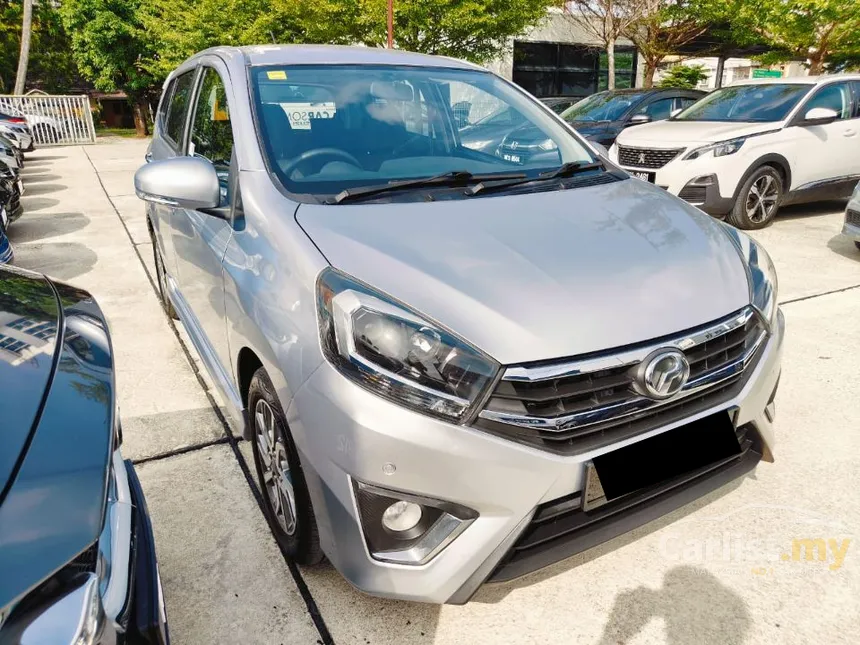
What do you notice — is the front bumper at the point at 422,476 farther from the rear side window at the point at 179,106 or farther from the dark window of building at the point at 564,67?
the dark window of building at the point at 564,67

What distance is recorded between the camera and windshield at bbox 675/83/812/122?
6961 millimetres

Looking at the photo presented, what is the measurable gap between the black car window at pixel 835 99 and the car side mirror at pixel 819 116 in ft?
0.75

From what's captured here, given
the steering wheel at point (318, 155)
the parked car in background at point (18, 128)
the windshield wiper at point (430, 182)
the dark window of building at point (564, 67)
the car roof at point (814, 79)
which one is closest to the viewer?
the windshield wiper at point (430, 182)

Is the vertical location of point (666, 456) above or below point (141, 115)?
below

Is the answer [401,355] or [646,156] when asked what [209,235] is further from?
[646,156]

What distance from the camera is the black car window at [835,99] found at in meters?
6.97

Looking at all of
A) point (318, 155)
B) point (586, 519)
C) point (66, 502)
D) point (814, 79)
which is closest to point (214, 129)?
point (318, 155)

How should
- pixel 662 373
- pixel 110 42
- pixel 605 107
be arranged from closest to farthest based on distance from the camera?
pixel 662 373
pixel 605 107
pixel 110 42

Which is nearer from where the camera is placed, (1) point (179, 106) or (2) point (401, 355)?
(2) point (401, 355)

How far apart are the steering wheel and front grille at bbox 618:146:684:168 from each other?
5.37 meters

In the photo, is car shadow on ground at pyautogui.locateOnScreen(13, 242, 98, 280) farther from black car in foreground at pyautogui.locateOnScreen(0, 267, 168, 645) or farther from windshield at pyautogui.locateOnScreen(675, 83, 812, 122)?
windshield at pyautogui.locateOnScreen(675, 83, 812, 122)

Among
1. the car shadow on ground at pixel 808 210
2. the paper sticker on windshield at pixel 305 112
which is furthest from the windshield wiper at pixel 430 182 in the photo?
the car shadow on ground at pixel 808 210

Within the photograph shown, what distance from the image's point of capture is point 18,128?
1252cm

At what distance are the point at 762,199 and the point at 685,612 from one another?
5.94m
